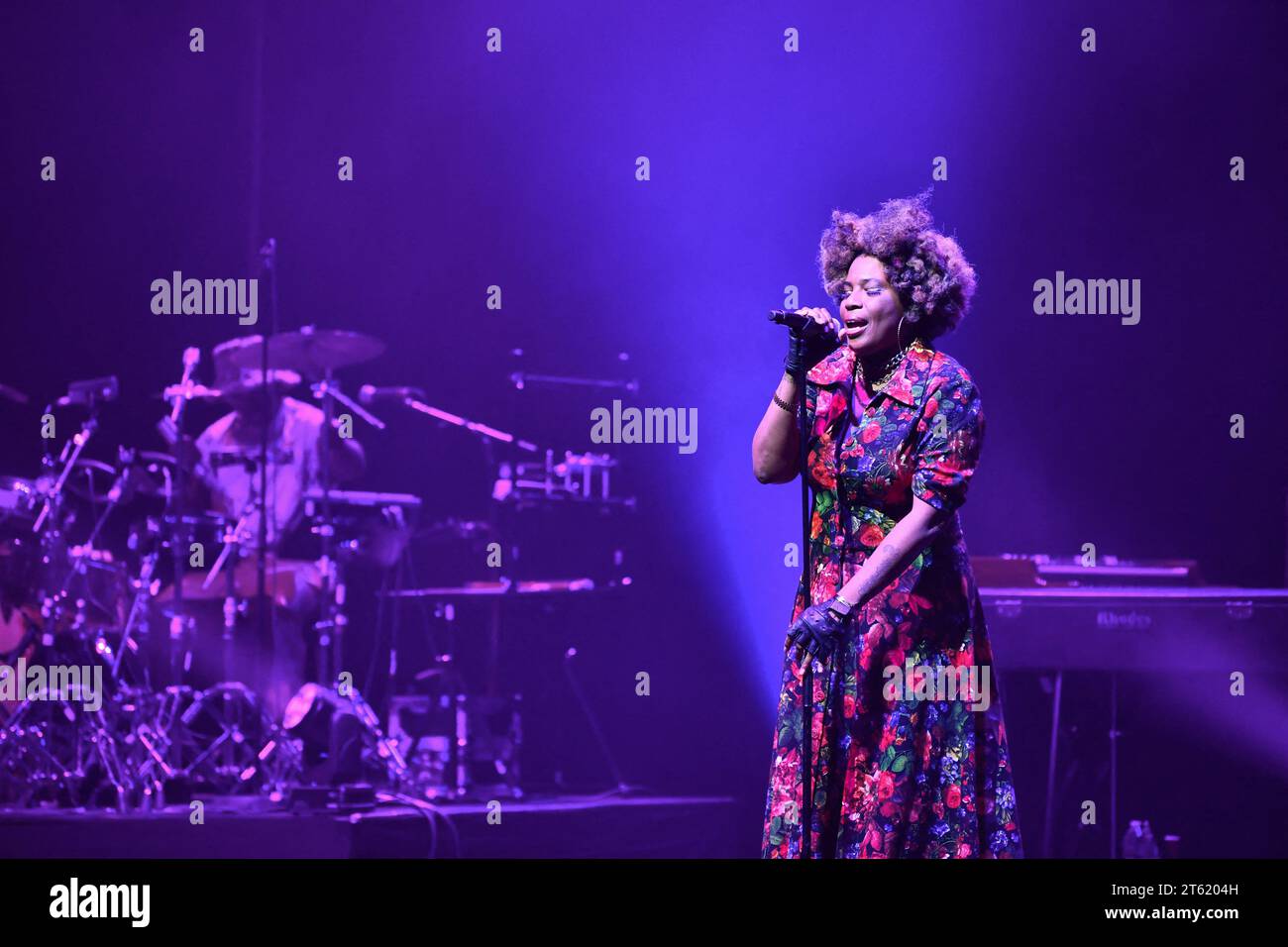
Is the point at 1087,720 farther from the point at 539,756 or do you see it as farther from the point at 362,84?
the point at 362,84

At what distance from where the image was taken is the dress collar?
10.5ft

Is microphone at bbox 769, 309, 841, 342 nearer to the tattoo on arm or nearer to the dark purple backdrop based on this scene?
the tattoo on arm

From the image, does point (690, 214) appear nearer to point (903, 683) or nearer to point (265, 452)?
point (265, 452)

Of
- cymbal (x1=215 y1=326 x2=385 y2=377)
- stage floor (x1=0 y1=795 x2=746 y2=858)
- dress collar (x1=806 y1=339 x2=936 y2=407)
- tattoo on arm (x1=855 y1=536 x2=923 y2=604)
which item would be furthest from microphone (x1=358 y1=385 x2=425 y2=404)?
tattoo on arm (x1=855 y1=536 x2=923 y2=604)

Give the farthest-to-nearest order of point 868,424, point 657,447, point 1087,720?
point 657,447 → point 1087,720 → point 868,424

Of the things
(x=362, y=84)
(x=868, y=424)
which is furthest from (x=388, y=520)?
(x=868, y=424)

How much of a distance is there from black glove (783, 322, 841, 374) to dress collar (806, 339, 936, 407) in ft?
0.29

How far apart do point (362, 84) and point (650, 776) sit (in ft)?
9.09

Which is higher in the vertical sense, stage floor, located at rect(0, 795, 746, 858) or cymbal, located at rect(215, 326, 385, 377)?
cymbal, located at rect(215, 326, 385, 377)

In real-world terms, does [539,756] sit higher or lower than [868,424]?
lower

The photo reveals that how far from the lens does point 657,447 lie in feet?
18.7

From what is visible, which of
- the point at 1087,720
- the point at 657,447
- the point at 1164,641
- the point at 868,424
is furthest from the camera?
the point at 657,447

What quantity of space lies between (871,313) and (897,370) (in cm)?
13

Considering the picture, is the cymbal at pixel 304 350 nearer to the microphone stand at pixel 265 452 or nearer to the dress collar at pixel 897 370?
the microphone stand at pixel 265 452
